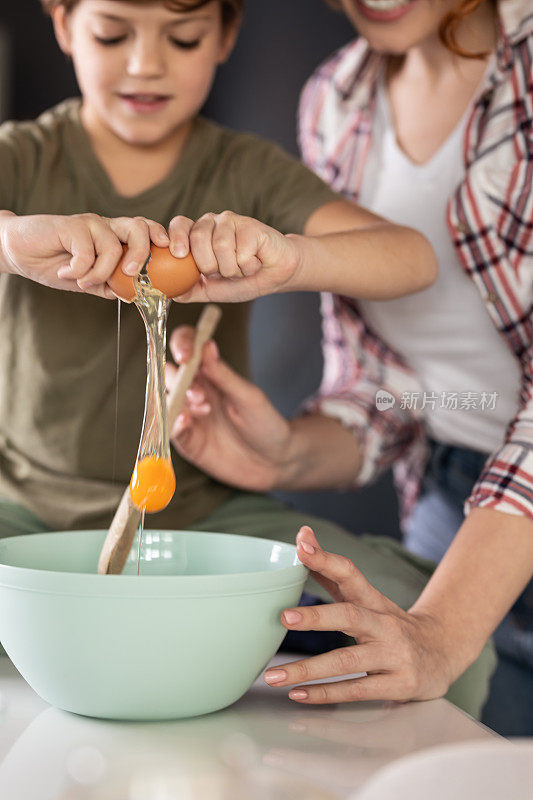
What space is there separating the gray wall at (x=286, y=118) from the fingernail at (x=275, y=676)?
0.62 metres

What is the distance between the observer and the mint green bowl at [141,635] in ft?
1.62

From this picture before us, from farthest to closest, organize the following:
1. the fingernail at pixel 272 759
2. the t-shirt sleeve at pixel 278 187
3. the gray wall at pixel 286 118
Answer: the gray wall at pixel 286 118
the t-shirt sleeve at pixel 278 187
the fingernail at pixel 272 759

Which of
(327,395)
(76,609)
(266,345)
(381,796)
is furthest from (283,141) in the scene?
(381,796)

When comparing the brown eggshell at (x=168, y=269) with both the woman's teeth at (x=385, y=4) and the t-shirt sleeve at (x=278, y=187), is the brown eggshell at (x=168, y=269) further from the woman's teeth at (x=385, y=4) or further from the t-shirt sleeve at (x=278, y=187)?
the woman's teeth at (x=385, y=4)

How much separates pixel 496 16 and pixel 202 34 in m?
0.33

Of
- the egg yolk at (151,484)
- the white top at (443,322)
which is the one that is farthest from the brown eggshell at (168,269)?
the white top at (443,322)

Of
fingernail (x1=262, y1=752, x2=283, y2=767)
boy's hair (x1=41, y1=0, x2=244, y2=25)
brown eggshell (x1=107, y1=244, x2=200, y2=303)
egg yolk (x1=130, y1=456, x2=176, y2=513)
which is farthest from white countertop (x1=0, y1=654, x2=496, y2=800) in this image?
boy's hair (x1=41, y1=0, x2=244, y2=25)

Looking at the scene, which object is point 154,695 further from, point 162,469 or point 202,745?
point 162,469

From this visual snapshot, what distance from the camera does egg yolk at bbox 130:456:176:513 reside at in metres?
0.58

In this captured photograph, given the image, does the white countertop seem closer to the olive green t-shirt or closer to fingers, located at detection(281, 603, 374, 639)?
fingers, located at detection(281, 603, 374, 639)

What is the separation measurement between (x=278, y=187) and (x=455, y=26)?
29cm

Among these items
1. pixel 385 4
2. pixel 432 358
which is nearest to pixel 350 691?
pixel 432 358

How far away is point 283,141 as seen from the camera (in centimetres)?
151

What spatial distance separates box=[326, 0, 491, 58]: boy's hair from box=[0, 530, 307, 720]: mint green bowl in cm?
64
